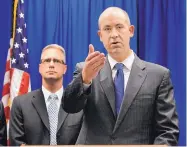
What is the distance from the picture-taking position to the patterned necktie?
111 inches

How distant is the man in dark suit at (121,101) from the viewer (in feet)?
5.54

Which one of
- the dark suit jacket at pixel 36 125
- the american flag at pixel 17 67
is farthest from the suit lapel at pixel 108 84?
the american flag at pixel 17 67

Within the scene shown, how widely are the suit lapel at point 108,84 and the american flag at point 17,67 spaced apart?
7.05ft

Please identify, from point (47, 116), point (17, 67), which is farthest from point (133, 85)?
point (17, 67)

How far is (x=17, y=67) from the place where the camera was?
12.7ft

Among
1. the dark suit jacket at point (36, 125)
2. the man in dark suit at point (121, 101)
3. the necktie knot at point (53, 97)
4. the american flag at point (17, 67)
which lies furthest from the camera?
the american flag at point (17, 67)

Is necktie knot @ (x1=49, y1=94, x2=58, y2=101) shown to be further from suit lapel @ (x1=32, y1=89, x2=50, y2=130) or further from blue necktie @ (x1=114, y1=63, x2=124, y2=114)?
blue necktie @ (x1=114, y1=63, x2=124, y2=114)

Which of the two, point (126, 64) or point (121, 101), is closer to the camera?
point (121, 101)

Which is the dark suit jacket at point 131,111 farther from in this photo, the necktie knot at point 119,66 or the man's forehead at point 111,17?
the man's forehead at point 111,17

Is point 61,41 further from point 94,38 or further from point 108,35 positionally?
point 108,35

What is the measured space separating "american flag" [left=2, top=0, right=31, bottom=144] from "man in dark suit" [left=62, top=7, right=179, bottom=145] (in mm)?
2158

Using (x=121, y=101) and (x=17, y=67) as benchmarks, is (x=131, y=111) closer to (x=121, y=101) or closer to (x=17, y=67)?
(x=121, y=101)

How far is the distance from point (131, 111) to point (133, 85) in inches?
5.0

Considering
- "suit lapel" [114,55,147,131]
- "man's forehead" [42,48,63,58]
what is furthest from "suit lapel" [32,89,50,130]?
"suit lapel" [114,55,147,131]
